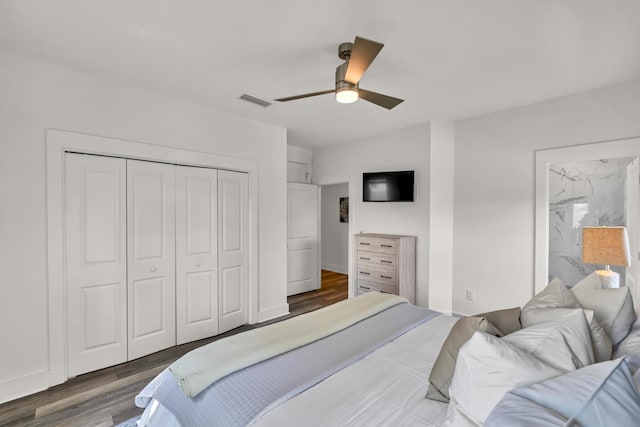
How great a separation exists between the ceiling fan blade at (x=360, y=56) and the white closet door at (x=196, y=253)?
2035mm

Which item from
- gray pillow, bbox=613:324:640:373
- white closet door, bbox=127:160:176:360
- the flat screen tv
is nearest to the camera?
gray pillow, bbox=613:324:640:373

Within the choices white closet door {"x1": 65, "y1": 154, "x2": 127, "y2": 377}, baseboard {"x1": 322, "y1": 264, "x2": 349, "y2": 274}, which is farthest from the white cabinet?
baseboard {"x1": 322, "y1": 264, "x2": 349, "y2": 274}

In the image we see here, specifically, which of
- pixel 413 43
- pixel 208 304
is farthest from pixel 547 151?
pixel 208 304

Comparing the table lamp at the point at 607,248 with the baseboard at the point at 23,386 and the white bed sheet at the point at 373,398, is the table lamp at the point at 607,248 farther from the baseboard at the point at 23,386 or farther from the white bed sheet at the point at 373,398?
the baseboard at the point at 23,386

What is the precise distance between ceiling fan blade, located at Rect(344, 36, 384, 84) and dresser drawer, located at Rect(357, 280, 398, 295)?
273 centimetres

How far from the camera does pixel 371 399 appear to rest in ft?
4.11

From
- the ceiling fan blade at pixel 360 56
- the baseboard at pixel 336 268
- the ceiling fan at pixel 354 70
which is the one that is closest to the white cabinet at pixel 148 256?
the ceiling fan at pixel 354 70

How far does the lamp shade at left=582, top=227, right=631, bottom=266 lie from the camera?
2266 millimetres

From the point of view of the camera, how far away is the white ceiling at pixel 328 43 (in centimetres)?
172

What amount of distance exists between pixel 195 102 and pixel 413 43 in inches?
87.6

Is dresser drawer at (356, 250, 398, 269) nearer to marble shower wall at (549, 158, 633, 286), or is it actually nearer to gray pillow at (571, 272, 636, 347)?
marble shower wall at (549, 158, 633, 286)

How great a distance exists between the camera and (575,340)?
3.47ft

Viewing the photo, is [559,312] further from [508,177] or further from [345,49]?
[508,177]

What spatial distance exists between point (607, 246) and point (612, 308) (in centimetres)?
131
